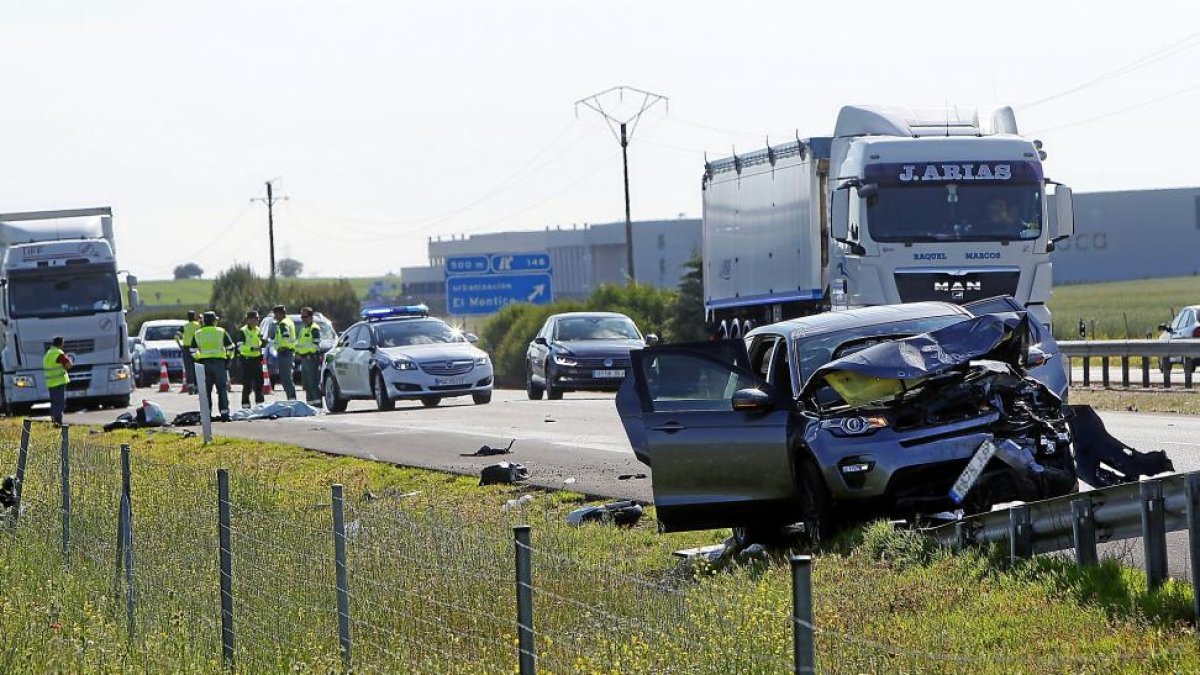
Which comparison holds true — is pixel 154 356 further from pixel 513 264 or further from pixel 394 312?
pixel 394 312

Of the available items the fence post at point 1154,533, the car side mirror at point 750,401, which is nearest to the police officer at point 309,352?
the car side mirror at point 750,401

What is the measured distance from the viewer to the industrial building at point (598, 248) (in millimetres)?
116125

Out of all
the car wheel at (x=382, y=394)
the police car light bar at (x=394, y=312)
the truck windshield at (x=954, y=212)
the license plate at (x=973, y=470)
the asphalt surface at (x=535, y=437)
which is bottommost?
the asphalt surface at (x=535, y=437)

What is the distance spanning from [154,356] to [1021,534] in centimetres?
Result: 4756

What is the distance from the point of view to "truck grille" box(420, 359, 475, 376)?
3059 centimetres

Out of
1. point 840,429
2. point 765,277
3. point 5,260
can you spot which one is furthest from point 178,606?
point 5,260

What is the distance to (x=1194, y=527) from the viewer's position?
8.16 meters

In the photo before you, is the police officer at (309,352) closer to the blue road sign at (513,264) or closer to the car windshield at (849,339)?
the car windshield at (849,339)

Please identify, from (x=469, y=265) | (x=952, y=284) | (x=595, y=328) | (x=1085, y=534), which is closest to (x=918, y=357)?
(x=1085, y=534)

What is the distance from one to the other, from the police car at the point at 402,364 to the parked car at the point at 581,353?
1.34 meters

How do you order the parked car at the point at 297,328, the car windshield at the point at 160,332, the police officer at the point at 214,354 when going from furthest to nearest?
the car windshield at the point at 160,332 → the parked car at the point at 297,328 → the police officer at the point at 214,354

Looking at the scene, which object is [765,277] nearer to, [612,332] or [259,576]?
[612,332]

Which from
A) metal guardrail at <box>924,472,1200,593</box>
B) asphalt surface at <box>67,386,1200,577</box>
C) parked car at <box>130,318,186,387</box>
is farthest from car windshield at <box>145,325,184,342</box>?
metal guardrail at <box>924,472,1200,593</box>

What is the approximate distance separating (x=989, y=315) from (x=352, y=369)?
2112cm
